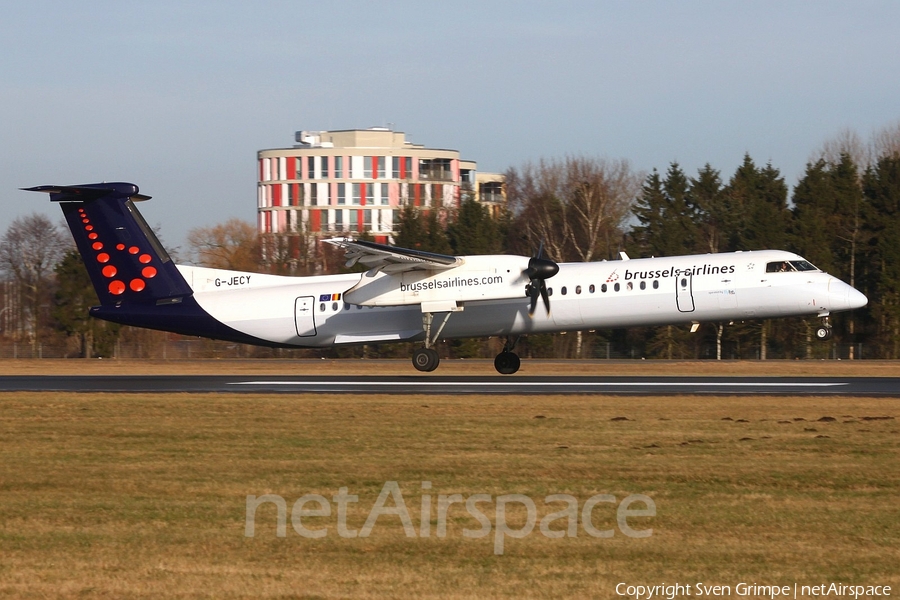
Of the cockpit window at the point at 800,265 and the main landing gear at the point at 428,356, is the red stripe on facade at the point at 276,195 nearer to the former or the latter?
the main landing gear at the point at 428,356

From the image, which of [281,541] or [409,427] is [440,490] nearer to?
[281,541]

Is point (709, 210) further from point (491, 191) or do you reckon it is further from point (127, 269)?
point (491, 191)

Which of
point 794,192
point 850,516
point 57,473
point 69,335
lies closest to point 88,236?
point 57,473

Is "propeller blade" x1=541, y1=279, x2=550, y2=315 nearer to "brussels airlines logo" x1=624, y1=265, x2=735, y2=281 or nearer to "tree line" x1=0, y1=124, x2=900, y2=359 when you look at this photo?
"brussels airlines logo" x1=624, y1=265, x2=735, y2=281

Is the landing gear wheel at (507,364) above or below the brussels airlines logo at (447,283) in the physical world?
below

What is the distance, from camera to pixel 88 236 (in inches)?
1085

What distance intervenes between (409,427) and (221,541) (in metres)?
7.32

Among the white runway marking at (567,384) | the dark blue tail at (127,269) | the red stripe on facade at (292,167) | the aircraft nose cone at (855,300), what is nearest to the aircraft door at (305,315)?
the dark blue tail at (127,269)

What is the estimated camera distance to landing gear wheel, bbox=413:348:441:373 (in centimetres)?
2712

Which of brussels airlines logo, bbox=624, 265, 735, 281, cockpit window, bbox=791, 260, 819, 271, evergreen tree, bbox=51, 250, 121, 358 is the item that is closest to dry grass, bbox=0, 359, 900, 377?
cockpit window, bbox=791, 260, 819, 271

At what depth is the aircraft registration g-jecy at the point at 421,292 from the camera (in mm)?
25219

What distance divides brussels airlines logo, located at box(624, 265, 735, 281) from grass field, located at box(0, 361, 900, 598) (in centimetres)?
797

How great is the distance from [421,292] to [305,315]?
3.24 m

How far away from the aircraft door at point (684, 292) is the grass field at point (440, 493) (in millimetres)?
7721
